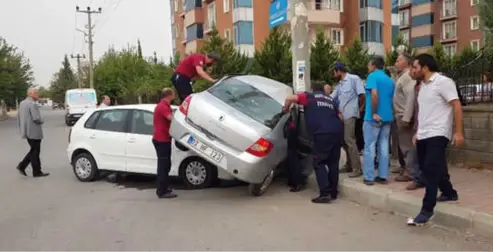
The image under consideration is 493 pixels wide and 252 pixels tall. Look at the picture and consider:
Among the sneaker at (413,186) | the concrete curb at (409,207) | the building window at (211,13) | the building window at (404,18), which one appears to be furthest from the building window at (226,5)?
the building window at (404,18)

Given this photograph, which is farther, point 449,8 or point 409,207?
point 449,8

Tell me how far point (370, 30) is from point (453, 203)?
37.6m

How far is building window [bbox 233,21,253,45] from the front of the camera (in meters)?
38.3

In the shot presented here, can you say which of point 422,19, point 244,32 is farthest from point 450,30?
point 244,32

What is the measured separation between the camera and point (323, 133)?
6871 mm

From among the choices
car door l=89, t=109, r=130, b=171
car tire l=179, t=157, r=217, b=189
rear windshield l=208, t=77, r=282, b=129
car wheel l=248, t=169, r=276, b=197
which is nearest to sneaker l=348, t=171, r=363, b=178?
car wheel l=248, t=169, r=276, b=197

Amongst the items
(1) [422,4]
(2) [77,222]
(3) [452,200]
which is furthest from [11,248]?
(1) [422,4]

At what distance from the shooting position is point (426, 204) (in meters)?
5.53

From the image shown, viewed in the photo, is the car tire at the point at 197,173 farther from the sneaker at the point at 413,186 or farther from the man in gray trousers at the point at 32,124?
the man in gray trousers at the point at 32,124

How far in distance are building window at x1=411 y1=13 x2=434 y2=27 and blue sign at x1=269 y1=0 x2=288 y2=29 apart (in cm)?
6196

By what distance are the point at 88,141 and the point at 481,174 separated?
690 centimetres

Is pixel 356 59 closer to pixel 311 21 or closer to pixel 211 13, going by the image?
A: pixel 311 21

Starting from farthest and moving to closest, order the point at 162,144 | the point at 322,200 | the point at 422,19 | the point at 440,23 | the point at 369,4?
1. the point at 422,19
2. the point at 440,23
3. the point at 369,4
4. the point at 162,144
5. the point at 322,200

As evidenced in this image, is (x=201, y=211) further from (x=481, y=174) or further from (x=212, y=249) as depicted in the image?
(x=481, y=174)
